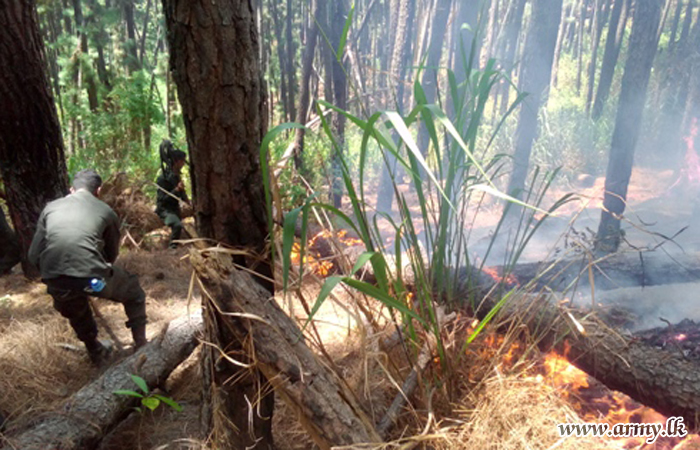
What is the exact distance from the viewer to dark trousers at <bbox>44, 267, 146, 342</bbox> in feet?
10.1

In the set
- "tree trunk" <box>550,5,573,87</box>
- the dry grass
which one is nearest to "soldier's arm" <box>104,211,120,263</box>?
the dry grass

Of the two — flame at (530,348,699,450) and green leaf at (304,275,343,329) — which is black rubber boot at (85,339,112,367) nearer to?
green leaf at (304,275,343,329)

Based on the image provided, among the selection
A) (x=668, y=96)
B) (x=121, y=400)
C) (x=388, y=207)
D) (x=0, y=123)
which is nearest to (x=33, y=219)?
(x=0, y=123)

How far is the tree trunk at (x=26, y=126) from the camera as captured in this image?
153 inches

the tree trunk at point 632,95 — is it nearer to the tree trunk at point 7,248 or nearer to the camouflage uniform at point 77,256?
the camouflage uniform at point 77,256

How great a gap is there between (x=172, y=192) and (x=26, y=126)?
1697 mm

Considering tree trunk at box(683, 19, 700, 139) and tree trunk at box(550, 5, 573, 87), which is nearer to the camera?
tree trunk at box(683, 19, 700, 139)

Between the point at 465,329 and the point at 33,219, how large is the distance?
14.2ft

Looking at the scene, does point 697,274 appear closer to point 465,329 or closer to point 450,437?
point 465,329

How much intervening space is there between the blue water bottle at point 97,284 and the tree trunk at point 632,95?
565cm

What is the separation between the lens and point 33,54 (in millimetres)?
3980

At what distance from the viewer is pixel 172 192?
217 inches

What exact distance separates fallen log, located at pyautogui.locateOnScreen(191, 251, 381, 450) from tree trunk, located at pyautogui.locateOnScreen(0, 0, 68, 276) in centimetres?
364

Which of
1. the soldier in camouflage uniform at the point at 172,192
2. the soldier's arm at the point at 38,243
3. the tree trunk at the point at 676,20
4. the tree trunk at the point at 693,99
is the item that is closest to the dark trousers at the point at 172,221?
the soldier in camouflage uniform at the point at 172,192
